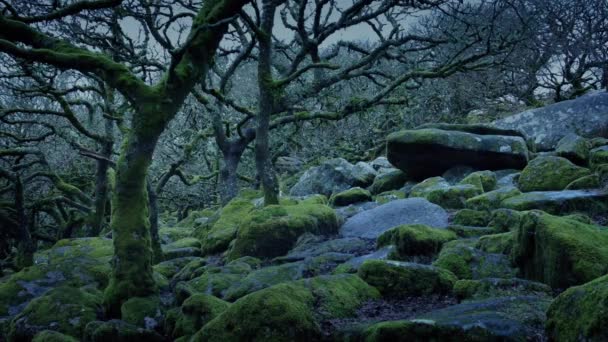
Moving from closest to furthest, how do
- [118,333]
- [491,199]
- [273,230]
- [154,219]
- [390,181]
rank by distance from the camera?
[118,333], [491,199], [273,230], [154,219], [390,181]

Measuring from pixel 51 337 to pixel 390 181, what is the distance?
11.9 meters

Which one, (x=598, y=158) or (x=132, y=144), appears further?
(x=598, y=158)

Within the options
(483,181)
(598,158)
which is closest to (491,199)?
(483,181)

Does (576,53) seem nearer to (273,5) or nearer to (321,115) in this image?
(321,115)

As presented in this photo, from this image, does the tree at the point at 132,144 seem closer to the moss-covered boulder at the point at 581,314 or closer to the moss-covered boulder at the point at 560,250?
the moss-covered boulder at the point at 560,250

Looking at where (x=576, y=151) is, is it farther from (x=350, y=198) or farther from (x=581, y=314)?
(x=581, y=314)

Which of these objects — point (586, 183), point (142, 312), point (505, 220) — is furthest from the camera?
point (586, 183)

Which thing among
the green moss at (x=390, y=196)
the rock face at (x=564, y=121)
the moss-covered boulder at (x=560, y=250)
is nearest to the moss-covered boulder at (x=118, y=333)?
the moss-covered boulder at (x=560, y=250)

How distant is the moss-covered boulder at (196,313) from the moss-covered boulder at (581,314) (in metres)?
3.78

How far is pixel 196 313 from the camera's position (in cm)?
635

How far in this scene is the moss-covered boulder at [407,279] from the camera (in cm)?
629

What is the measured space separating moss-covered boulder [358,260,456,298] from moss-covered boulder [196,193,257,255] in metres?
6.47

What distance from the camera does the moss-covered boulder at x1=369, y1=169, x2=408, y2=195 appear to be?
1623 centimetres

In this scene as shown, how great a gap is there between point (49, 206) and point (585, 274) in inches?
707
